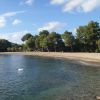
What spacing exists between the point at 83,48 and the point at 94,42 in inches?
441

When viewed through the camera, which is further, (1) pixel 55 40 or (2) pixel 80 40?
(1) pixel 55 40

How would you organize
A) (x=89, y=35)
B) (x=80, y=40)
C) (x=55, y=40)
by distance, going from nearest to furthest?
(x=89, y=35)
(x=80, y=40)
(x=55, y=40)

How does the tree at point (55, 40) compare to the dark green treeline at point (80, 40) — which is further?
the tree at point (55, 40)

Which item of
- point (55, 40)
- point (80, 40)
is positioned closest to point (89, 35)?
point (80, 40)

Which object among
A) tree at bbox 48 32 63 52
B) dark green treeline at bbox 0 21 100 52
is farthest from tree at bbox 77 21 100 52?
tree at bbox 48 32 63 52

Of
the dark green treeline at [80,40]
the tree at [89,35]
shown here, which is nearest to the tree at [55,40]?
the dark green treeline at [80,40]

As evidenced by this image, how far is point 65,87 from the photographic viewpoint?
38594 mm

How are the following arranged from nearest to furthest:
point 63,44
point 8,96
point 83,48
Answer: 1. point 8,96
2. point 83,48
3. point 63,44

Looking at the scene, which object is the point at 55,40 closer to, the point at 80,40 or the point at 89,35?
the point at 80,40

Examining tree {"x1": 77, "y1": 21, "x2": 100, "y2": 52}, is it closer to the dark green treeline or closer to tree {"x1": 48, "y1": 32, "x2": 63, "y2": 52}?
the dark green treeline

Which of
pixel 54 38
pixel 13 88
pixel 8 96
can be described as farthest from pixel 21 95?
pixel 54 38

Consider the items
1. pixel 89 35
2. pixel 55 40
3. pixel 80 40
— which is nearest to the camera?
pixel 89 35

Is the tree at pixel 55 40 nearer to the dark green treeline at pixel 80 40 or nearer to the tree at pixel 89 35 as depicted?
the dark green treeline at pixel 80 40

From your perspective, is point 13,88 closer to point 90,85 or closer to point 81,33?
point 90,85
